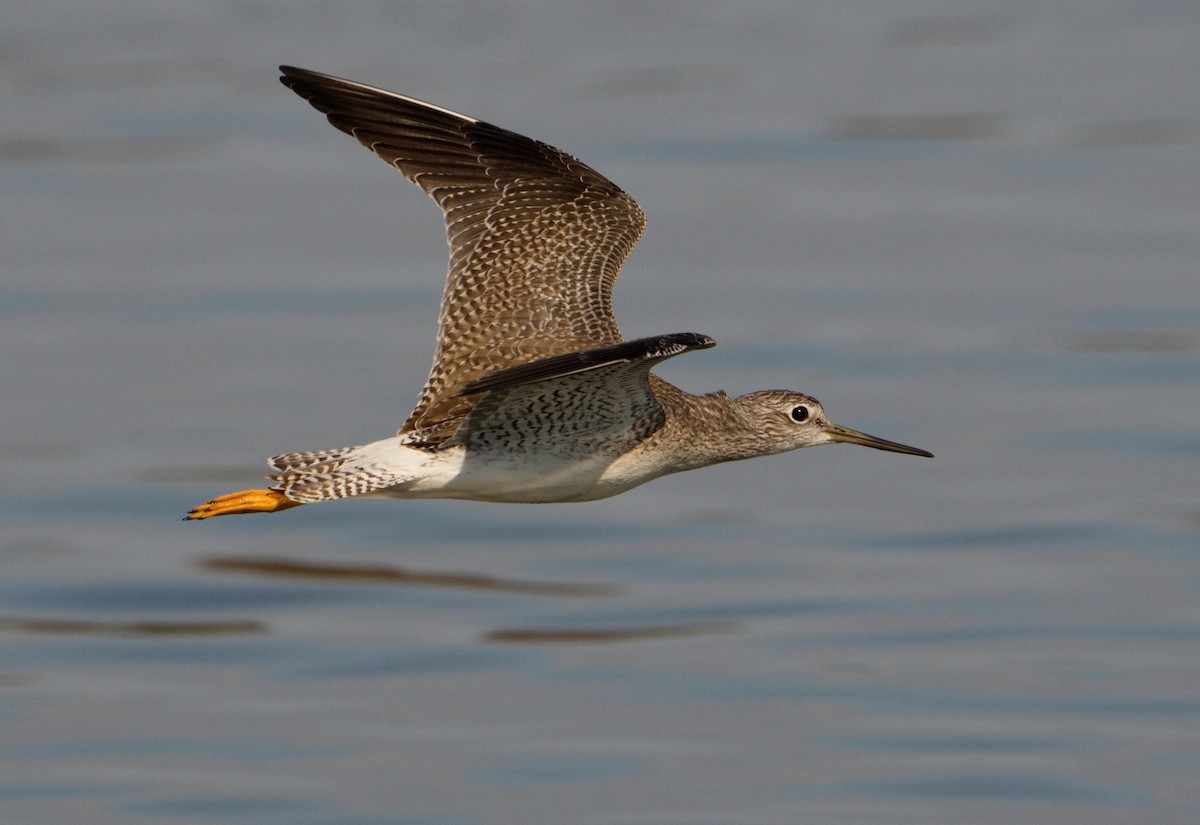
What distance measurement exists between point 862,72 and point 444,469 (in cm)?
3184

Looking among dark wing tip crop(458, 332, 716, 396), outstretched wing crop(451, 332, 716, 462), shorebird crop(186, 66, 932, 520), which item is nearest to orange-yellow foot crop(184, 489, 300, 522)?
shorebird crop(186, 66, 932, 520)

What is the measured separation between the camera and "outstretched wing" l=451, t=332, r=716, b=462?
13.7m

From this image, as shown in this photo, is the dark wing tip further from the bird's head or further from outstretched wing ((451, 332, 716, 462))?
the bird's head

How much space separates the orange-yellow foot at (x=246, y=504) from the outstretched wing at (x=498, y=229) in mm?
1070

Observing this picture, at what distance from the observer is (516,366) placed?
13.5 meters

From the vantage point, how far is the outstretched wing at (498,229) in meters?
15.1

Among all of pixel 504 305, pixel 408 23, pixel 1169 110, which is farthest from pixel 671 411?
pixel 408 23

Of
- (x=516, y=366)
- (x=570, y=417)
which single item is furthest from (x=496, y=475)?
(x=516, y=366)

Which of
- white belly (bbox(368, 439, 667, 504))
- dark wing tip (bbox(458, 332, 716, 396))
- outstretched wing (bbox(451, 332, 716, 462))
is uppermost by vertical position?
dark wing tip (bbox(458, 332, 716, 396))

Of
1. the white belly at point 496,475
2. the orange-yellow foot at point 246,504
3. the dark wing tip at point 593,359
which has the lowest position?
the orange-yellow foot at point 246,504

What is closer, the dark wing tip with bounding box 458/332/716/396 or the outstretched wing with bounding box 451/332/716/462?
the dark wing tip with bounding box 458/332/716/396

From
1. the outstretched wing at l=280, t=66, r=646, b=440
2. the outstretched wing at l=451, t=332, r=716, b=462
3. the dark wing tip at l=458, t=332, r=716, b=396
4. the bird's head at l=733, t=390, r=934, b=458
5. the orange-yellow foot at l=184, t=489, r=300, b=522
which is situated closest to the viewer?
the dark wing tip at l=458, t=332, r=716, b=396

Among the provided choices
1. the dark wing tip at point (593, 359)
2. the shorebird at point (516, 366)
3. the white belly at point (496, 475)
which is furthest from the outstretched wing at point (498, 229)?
the dark wing tip at point (593, 359)

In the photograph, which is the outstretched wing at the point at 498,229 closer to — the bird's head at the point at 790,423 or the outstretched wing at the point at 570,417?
the outstretched wing at the point at 570,417
